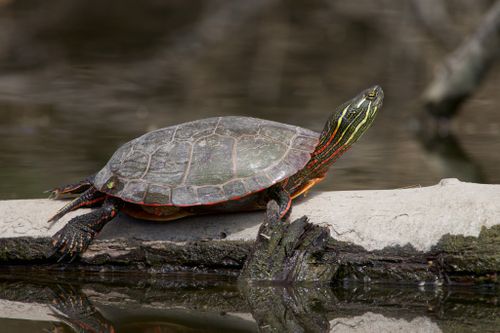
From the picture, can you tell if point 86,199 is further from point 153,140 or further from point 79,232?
point 153,140

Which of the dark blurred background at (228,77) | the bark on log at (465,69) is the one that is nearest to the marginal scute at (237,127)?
the dark blurred background at (228,77)

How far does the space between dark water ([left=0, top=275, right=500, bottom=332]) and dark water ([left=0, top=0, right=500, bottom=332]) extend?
0.04ft

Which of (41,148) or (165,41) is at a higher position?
(165,41)

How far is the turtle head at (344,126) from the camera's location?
5.63m

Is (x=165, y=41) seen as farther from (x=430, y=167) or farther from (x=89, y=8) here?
(x=430, y=167)

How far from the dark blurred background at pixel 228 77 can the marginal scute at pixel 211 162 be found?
237 centimetres

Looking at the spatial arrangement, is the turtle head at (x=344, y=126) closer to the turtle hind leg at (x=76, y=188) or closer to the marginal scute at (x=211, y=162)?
the marginal scute at (x=211, y=162)

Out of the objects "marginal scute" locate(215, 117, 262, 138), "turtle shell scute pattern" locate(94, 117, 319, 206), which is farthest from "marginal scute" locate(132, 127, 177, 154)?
"marginal scute" locate(215, 117, 262, 138)

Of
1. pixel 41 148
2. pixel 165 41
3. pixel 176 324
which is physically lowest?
pixel 176 324

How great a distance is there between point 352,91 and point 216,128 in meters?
8.85

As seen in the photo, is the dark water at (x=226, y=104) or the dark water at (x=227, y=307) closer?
the dark water at (x=227, y=307)

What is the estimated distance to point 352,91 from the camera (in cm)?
1421

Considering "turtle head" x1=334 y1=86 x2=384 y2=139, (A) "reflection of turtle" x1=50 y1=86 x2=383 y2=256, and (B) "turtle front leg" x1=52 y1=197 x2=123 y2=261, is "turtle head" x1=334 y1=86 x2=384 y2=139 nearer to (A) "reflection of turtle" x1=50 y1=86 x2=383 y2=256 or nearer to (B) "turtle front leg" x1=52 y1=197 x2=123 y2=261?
(A) "reflection of turtle" x1=50 y1=86 x2=383 y2=256

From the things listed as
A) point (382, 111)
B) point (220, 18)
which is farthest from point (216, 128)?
point (220, 18)
